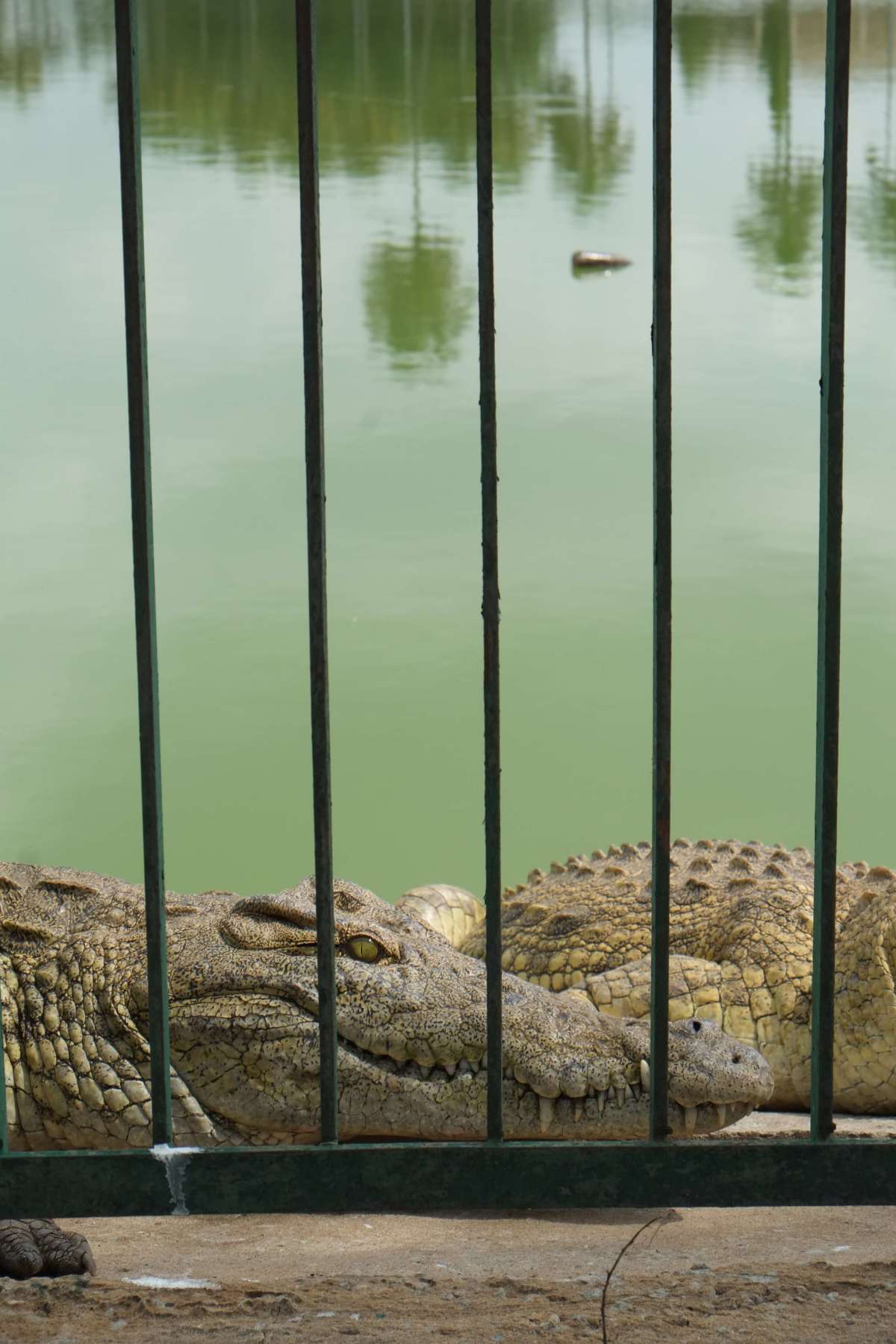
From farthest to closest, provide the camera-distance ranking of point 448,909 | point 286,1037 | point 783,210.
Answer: point 783,210, point 448,909, point 286,1037

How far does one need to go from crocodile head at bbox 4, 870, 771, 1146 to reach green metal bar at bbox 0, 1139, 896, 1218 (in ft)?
3.53

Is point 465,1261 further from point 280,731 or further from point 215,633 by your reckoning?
point 215,633

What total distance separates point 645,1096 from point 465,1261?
856 mm

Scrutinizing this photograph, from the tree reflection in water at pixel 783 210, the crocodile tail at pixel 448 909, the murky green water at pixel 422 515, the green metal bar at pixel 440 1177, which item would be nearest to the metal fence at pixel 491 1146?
the green metal bar at pixel 440 1177

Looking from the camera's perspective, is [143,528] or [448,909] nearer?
[143,528]

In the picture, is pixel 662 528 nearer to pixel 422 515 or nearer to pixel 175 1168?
pixel 175 1168

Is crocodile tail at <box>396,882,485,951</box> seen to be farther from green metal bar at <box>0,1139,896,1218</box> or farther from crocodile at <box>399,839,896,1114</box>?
green metal bar at <box>0,1139,896,1218</box>

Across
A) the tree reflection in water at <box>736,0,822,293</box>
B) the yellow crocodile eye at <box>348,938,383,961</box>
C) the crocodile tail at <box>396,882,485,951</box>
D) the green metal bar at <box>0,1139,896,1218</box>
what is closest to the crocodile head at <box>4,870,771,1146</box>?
the yellow crocodile eye at <box>348,938,383,961</box>

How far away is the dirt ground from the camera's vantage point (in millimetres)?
1631

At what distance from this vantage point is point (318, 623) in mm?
1688

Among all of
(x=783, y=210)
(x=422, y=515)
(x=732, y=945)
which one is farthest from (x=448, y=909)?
(x=783, y=210)

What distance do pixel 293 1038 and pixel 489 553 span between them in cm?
165

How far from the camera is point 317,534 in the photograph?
1669 mm

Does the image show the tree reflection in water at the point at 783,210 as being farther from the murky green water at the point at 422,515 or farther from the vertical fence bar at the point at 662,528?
the vertical fence bar at the point at 662,528
